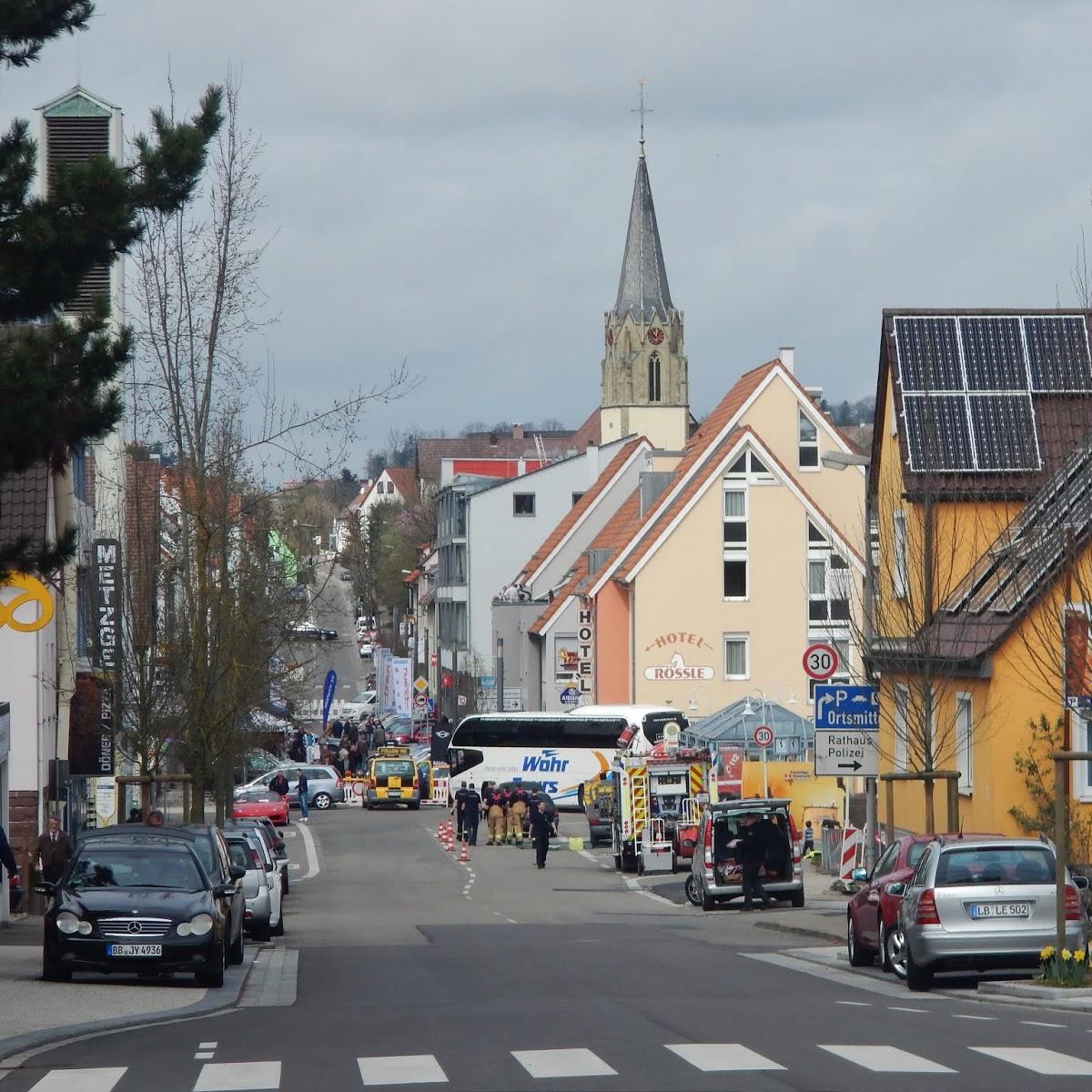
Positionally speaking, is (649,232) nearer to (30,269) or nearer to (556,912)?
(556,912)

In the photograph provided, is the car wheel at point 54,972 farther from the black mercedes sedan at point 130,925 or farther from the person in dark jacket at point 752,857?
the person in dark jacket at point 752,857

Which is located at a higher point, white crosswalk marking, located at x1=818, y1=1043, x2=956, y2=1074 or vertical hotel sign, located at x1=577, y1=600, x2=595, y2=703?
vertical hotel sign, located at x1=577, y1=600, x2=595, y2=703

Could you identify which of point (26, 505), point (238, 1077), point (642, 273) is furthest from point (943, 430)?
point (642, 273)

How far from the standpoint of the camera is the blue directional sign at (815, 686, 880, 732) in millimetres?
28922

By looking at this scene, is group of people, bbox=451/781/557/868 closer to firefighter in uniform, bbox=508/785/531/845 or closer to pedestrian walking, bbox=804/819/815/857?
firefighter in uniform, bbox=508/785/531/845

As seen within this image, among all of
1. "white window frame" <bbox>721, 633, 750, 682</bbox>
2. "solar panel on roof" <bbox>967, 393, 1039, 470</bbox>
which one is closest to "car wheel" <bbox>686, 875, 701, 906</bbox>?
"solar panel on roof" <bbox>967, 393, 1039, 470</bbox>

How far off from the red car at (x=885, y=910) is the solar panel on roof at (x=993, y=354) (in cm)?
1508

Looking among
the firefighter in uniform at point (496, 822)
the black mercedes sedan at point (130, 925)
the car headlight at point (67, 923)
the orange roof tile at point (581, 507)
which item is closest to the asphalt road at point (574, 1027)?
the black mercedes sedan at point (130, 925)

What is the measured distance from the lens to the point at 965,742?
107 feet

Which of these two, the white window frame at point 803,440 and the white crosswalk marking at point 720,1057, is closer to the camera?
the white crosswalk marking at point 720,1057

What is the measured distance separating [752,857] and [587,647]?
38698 mm

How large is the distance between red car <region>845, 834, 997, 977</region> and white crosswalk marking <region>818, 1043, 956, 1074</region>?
22.7ft

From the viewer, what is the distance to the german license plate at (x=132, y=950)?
736 inches

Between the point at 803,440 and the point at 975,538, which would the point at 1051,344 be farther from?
the point at 803,440
